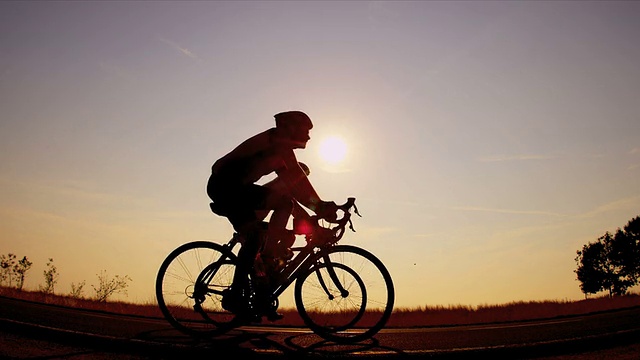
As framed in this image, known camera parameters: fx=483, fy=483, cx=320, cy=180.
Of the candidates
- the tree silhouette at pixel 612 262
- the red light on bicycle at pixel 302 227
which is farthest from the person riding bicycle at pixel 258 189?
the tree silhouette at pixel 612 262

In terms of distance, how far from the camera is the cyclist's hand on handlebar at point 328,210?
548 centimetres

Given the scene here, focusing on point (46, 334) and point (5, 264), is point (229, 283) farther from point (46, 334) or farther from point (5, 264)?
point (5, 264)

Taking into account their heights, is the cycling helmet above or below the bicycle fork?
above

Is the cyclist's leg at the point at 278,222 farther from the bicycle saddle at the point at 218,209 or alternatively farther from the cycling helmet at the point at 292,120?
the cycling helmet at the point at 292,120

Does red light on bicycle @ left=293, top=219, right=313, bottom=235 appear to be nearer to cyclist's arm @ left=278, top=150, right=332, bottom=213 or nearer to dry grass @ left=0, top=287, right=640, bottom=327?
cyclist's arm @ left=278, top=150, right=332, bottom=213

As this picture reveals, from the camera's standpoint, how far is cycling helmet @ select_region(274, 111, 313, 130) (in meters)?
5.53

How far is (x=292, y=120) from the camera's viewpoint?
554cm

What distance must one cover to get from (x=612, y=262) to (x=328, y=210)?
67.1m

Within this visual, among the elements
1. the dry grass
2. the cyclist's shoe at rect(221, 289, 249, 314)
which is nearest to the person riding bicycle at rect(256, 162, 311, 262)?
the cyclist's shoe at rect(221, 289, 249, 314)

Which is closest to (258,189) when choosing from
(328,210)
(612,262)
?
(328,210)

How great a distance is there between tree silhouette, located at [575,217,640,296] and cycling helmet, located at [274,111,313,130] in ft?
210

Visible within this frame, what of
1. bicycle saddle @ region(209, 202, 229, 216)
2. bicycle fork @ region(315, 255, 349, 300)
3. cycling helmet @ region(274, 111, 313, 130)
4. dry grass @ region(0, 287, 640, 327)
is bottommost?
dry grass @ region(0, 287, 640, 327)

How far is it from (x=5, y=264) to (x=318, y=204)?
75.0 feet

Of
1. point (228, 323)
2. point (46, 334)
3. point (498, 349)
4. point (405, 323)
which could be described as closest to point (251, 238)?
point (228, 323)
